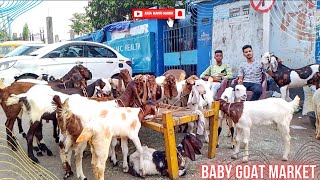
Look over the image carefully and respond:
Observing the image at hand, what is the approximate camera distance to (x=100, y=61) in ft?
29.5

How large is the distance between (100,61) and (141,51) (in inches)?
124

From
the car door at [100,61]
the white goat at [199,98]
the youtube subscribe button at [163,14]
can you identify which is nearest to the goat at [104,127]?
the white goat at [199,98]

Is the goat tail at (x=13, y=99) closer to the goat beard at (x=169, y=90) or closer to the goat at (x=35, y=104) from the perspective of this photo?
the goat at (x=35, y=104)

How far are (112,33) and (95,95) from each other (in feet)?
33.4

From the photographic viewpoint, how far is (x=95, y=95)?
5.07 meters

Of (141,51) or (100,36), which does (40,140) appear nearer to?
(141,51)

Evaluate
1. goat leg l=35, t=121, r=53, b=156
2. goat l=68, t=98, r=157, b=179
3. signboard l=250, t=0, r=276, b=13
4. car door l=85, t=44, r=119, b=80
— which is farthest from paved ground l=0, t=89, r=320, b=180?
car door l=85, t=44, r=119, b=80

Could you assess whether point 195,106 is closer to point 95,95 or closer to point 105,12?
point 95,95

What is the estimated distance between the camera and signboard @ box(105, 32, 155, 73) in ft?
37.8

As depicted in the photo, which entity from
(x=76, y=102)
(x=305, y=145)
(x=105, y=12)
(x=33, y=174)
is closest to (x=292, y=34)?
(x=305, y=145)

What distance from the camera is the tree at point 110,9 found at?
13.5 m

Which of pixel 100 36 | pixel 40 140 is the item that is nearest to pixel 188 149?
pixel 40 140

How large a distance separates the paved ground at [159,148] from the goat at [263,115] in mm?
430

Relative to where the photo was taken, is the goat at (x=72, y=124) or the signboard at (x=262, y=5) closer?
the goat at (x=72, y=124)
